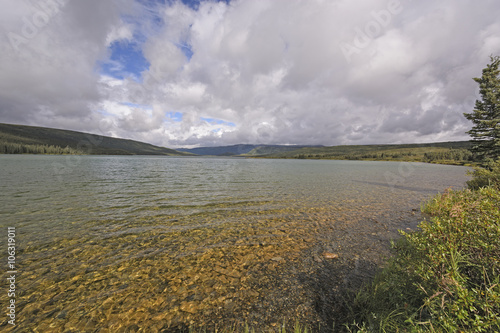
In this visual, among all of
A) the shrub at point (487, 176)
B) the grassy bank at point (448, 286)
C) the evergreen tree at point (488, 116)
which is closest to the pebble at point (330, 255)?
the grassy bank at point (448, 286)

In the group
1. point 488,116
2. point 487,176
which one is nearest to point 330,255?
point 487,176

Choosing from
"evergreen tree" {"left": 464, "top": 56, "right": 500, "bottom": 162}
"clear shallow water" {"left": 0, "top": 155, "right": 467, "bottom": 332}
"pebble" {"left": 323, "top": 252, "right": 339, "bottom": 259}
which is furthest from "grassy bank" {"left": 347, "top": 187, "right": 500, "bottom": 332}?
"evergreen tree" {"left": 464, "top": 56, "right": 500, "bottom": 162}

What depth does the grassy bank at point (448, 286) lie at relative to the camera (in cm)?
394

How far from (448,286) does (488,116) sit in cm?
5533

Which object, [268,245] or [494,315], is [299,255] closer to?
[268,245]

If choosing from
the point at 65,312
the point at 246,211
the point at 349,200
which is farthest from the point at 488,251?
the point at 349,200

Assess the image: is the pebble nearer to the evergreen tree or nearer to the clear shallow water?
the clear shallow water

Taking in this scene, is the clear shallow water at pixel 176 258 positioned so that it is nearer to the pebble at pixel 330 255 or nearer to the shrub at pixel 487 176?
the pebble at pixel 330 255

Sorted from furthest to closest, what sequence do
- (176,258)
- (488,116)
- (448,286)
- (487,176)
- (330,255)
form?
(488,116) < (487,176) < (330,255) < (176,258) < (448,286)

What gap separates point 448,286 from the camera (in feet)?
14.8

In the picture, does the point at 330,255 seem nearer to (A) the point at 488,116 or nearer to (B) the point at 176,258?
(B) the point at 176,258

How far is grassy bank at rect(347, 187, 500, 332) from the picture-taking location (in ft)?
12.9

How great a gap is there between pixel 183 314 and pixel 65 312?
3924mm

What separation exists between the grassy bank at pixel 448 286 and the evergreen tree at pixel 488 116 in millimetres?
47068
